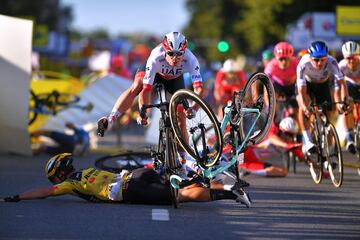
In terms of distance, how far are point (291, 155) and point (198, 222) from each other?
6.84 metres

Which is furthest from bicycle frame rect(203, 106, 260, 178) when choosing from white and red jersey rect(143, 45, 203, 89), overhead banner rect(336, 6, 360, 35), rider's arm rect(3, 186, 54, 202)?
overhead banner rect(336, 6, 360, 35)

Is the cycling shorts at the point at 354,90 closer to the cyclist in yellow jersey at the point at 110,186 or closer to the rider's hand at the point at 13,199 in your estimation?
the cyclist in yellow jersey at the point at 110,186

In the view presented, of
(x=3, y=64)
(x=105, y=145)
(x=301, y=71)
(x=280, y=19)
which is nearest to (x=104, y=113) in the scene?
(x=105, y=145)

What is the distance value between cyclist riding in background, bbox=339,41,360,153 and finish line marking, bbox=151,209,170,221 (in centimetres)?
489

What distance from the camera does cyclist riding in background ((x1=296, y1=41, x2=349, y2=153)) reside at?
13977 millimetres

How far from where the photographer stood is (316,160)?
14406 millimetres

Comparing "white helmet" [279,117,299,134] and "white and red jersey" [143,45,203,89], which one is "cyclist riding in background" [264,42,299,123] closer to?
"white helmet" [279,117,299,134]

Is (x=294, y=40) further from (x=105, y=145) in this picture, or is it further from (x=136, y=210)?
(x=136, y=210)

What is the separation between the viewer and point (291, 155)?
54.7 feet

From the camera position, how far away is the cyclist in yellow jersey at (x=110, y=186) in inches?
430

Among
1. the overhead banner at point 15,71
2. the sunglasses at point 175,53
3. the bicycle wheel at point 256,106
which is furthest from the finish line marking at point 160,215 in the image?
the overhead banner at point 15,71

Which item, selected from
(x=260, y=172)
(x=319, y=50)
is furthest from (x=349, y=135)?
(x=319, y=50)

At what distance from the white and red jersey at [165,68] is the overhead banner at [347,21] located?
1636 centimetres

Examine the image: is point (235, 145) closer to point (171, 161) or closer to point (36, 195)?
point (171, 161)
